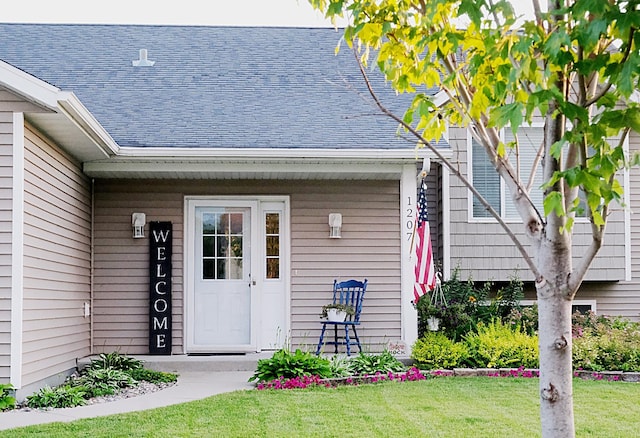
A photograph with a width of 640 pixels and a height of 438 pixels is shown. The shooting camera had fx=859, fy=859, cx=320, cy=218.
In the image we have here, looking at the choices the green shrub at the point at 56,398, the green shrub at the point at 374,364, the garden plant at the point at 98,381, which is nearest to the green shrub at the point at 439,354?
the green shrub at the point at 374,364

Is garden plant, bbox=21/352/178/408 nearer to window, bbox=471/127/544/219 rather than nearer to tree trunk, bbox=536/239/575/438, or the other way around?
tree trunk, bbox=536/239/575/438

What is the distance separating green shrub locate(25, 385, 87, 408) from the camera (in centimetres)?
680

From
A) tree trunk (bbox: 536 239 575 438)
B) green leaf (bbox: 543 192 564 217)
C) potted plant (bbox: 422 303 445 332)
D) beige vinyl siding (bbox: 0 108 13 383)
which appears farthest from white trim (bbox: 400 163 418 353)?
green leaf (bbox: 543 192 564 217)

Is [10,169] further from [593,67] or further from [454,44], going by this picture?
[593,67]

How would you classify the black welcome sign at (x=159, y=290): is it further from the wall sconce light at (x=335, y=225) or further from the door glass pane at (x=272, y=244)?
the wall sconce light at (x=335, y=225)

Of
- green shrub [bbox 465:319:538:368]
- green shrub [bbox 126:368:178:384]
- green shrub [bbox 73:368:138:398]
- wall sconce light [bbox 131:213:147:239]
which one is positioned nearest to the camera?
green shrub [bbox 73:368:138:398]

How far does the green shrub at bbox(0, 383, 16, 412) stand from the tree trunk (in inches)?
187

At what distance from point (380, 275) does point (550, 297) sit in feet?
22.0

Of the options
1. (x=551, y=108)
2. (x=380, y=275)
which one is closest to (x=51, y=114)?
(x=380, y=275)

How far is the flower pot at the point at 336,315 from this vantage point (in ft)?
30.8

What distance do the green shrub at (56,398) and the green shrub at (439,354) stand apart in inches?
137

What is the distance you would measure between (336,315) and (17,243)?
3.71 metres

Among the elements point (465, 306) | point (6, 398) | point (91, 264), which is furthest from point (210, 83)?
point (6, 398)

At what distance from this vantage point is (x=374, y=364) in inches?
334
